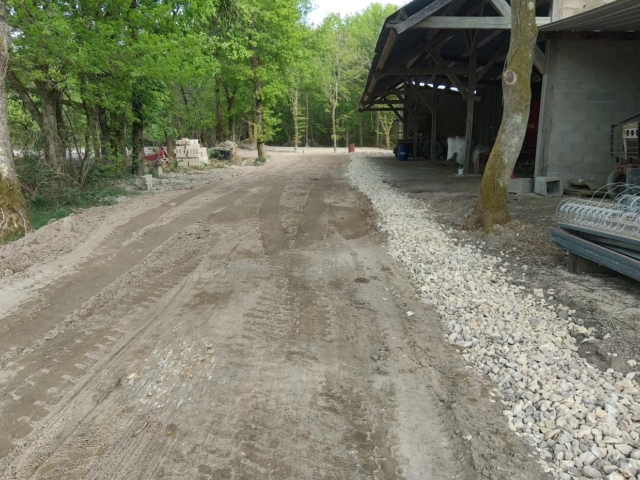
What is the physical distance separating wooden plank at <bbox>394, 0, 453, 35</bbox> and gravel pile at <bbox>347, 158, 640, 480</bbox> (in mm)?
5262

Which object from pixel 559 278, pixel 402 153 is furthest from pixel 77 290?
pixel 402 153

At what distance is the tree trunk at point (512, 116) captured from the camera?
639 cm

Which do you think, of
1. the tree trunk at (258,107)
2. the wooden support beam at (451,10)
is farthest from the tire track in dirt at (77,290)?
the tree trunk at (258,107)

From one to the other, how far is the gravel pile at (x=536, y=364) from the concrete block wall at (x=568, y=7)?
6.51 metres

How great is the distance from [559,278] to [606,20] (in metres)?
6.18

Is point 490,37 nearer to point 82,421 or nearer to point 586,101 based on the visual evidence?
point 586,101

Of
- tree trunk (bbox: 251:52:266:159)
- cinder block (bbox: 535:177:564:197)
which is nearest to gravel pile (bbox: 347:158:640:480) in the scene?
cinder block (bbox: 535:177:564:197)

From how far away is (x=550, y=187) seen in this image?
9625mm

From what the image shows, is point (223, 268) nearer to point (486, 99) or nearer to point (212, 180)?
point (212, 180)

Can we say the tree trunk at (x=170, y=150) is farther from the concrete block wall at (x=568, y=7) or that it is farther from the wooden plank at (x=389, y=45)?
the concrete block wall at (x=568, y=7)

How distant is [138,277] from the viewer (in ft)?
17.5

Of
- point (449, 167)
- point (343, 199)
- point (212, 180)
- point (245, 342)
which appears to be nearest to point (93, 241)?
point (245, 342)

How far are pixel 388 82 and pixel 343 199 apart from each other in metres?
11.4

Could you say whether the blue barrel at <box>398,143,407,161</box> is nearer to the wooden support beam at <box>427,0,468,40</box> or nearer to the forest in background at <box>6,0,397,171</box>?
the forest in background at <box>6,0,397,171</box>
